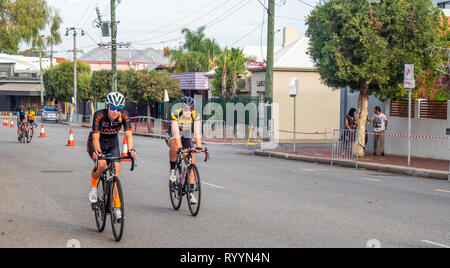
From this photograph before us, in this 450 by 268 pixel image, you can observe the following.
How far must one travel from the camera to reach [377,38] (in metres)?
19.4

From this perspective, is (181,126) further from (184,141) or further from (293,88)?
(293,88)

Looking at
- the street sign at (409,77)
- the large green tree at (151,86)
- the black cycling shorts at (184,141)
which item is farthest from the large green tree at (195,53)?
the black cycling shorts at (184,141)

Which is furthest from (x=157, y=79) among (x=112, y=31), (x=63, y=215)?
(x=63, y=215)

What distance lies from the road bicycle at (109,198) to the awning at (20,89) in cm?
7779

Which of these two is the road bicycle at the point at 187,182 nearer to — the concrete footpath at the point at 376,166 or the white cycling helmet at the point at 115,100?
the white cycling helmet at the point at 115,100

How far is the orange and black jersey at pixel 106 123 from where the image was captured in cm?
840

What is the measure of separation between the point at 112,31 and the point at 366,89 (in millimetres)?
21659

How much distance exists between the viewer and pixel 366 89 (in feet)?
68.4

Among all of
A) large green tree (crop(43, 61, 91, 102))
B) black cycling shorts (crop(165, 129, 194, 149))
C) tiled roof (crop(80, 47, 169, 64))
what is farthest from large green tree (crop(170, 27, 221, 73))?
black cycling shorts (crop(165, 129, 194, 149))

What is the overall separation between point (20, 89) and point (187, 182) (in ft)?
260

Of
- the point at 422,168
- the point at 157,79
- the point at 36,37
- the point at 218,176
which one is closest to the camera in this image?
the point at 218,176

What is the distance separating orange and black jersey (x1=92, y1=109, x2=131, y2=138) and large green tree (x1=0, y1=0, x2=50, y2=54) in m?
16.7
